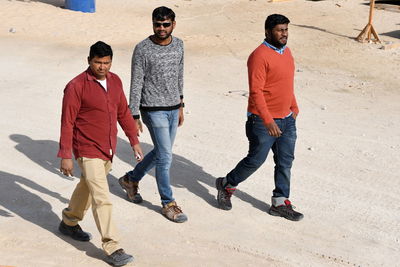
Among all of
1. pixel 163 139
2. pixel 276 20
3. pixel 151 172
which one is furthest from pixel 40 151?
pixel 276 20

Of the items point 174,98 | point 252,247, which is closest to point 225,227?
point 252,247

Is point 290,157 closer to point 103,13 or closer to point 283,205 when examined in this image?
point 283,205

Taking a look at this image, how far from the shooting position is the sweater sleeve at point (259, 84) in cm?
668

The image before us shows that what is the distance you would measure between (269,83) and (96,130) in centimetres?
172

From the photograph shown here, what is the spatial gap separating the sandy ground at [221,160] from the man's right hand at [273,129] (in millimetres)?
897

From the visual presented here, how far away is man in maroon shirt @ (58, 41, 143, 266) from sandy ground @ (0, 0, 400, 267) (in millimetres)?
394

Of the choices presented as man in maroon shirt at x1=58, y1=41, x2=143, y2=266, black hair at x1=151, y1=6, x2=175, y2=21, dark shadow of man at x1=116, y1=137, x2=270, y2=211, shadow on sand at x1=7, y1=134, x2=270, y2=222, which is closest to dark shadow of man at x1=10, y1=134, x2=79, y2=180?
shadow on sand at x1=7, y1=134, x2=270, y2=222

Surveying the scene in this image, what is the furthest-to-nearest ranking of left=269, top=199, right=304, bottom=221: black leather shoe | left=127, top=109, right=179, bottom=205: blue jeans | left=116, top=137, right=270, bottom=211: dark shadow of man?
1. left=116, top=137, right=270, bottom=211: dark shadow of man
2. left=269, top=199, right=304, bottom=221: black leather shoe
3. left=127, top=109, right=179, bottom=205: blue jeans

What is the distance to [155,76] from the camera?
6.78 metres

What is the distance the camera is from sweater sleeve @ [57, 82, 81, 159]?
579 cm

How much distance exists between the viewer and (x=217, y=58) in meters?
14.6

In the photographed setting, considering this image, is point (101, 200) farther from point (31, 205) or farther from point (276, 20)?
point (276, 20)

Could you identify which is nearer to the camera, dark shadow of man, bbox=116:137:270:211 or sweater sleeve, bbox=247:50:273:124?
sweater sleeve, bbox=247:50:273:124

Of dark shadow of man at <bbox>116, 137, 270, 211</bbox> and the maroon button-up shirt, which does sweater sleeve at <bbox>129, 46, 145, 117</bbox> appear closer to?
the maroon button-up shirt
